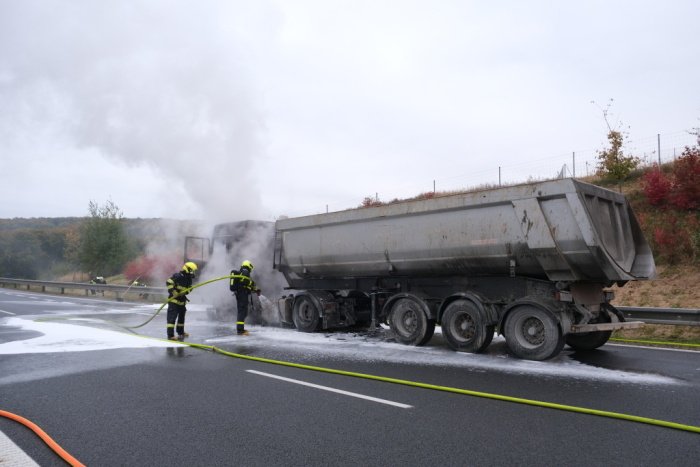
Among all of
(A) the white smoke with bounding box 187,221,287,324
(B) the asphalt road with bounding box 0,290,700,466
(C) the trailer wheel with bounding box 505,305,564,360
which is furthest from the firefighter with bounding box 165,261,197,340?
(C) the trailer wheel with bounding box 505,305,564,360

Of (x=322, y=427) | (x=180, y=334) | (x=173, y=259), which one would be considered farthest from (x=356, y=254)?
(x=173, y=259)

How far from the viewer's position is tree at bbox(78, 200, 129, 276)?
34.7m

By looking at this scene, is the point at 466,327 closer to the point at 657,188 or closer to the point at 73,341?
the point at 73,341

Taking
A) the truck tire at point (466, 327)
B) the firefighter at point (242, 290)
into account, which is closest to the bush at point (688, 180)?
the truck tire at point (466, 327)

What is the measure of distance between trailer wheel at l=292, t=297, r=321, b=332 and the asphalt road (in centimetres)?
262

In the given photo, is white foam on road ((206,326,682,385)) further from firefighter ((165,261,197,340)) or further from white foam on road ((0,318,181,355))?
white foam on road ((0,318,181,355))

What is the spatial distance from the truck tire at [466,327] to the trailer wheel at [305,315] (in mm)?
3377

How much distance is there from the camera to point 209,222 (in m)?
14.9

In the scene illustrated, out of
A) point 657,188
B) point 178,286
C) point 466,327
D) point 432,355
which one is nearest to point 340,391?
Result: point 432,355

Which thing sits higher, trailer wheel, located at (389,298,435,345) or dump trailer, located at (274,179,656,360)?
dump trailer, located at (274,179,656,360)

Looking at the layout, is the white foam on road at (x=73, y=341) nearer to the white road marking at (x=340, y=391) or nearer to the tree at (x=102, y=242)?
the white road marking at (x=340, y=391)

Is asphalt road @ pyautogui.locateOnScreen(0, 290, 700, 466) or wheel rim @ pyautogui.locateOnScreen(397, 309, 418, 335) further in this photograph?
wheel rim @ pyautogui.locateOnScreen(397, 309, 418, 335)

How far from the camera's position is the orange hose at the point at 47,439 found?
3661 millimetres

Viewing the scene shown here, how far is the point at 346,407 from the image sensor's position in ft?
16.6
